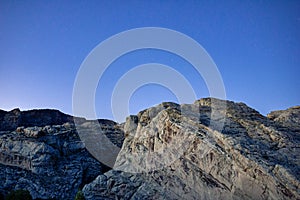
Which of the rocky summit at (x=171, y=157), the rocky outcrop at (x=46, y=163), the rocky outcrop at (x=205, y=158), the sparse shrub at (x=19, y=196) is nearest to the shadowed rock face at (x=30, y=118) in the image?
the rocky outcrop at (x=46, y=163)

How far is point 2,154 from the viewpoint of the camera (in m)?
40.3

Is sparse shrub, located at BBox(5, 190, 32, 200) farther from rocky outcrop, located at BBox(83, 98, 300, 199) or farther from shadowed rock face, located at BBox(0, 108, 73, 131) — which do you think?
shadowed rock face, located at BBox(0, 108, 73, 131)

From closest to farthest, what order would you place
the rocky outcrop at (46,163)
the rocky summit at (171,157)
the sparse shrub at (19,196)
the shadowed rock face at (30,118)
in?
the rocky summit at (171,157) → the sparse shrub at (19,196) → the rocky outcrop at (46,163) → the shadowed rock face at (30,118)

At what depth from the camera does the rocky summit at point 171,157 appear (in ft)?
81.2

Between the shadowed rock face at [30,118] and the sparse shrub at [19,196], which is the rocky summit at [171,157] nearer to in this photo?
the sparse shrub at [19,196]

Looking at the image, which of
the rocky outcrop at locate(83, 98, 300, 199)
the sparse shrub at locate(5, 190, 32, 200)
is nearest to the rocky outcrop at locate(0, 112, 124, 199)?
the sparse shrub at locate(5, 190, 32, 200)

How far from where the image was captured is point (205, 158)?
27844 mm

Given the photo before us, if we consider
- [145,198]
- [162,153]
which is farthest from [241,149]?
[145,198]

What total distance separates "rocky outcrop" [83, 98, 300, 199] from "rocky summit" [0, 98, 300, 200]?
0.28ft

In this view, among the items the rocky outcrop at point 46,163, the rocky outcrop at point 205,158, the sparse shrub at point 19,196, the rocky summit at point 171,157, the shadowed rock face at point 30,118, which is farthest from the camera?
the shadowed rock face at point 30,118

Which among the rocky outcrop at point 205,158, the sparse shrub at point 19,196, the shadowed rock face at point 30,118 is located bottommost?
the sparse shrub at point 19,196

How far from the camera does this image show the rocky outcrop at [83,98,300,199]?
24.0 meters

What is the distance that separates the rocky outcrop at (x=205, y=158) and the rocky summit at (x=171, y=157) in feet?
0.28

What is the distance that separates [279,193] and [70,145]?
3127 centimetres
